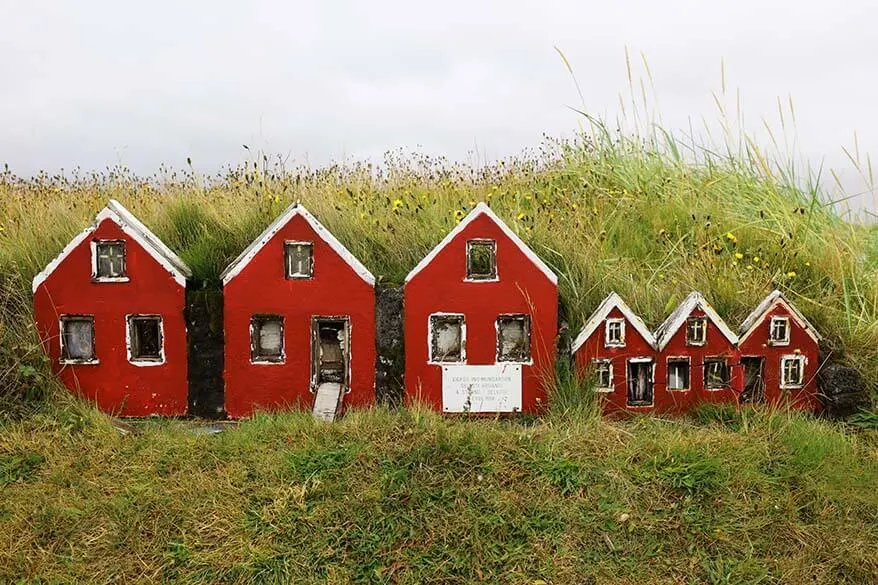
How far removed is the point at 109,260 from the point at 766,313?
4.17 metres

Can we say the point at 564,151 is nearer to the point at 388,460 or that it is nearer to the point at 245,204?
the point at 245,204

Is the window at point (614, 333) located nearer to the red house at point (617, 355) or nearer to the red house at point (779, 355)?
the red house at point (617, 355)

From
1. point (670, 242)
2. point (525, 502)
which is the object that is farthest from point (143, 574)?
point (670, 242)

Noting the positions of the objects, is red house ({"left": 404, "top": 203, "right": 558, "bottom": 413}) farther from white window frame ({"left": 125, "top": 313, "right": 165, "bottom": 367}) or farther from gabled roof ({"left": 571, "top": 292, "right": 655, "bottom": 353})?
white window frame ({"left": 125, "top": 313, "right": 165, "bottom": 367})

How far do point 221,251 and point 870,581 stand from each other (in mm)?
4314

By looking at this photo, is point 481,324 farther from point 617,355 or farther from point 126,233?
point 126,233

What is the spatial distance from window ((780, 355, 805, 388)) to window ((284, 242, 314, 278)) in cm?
315

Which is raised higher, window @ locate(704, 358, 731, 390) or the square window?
the square window

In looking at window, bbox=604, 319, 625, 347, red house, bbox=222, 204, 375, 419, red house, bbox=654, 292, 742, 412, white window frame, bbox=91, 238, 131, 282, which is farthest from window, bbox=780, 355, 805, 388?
white window frame, bbox=91, 238, 131, 282

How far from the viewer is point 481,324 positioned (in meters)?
4.34

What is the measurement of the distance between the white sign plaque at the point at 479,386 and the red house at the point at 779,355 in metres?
1.52

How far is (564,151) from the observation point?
8.59 meters

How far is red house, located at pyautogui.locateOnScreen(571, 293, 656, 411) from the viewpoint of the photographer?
4.39m

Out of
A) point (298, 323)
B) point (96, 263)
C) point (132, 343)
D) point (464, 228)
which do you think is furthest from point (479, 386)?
point (96, 263)
